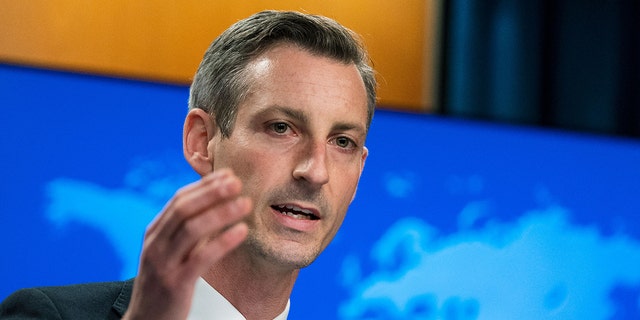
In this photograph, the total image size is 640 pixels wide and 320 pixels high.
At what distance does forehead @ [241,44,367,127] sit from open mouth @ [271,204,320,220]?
171mm

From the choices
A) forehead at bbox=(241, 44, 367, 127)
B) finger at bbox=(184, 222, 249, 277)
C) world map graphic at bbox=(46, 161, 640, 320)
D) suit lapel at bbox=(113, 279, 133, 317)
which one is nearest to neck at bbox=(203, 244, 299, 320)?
suit lapel at bbox=(113, 279, 133, 317)

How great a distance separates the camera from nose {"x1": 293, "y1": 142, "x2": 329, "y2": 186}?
64.2 inches

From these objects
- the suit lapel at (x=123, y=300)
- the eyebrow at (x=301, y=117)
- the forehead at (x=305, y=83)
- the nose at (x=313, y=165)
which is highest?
the forehead at (x=305, y=83)

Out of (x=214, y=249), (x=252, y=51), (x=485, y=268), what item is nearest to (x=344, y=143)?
(x=252, y=51)

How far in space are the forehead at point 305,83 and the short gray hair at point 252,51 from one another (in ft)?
0.06

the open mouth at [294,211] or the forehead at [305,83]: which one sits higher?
the forehead at [305,83]

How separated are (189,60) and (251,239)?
1.64 meters

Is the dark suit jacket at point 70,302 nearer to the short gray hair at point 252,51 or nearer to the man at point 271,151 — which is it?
the man at point 271,151

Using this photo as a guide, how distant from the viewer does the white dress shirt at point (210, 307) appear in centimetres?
168

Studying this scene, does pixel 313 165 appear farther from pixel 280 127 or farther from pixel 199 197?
pixel 199 197

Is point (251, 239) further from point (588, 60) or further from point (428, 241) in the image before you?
point (588, 60)

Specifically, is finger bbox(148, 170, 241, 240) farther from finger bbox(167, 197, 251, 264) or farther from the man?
the man

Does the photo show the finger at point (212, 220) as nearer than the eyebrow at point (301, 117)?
Yes

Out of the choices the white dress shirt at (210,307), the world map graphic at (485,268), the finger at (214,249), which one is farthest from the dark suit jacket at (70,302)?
the world map graphic at (485,268)
